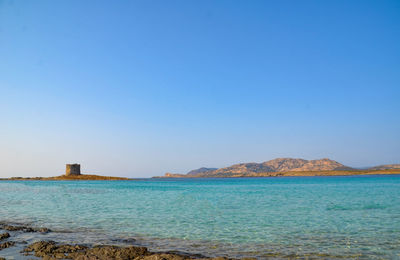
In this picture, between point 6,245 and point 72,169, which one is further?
point 72,169

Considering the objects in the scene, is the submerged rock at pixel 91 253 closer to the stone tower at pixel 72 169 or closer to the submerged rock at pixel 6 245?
the submerged rock at pixel 6 245

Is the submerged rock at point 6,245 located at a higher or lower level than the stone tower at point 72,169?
lower

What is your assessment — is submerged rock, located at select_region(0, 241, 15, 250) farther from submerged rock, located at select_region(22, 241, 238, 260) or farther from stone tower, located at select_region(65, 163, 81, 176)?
stone tower, located at select_region(65, 163, 81, 176)

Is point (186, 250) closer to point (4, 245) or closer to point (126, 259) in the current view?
point (126, 259)

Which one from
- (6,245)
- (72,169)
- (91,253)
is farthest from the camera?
(72,169)

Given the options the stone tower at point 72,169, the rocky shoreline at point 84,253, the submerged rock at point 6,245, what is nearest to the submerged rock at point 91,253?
the rocky shoreline at point 84,253

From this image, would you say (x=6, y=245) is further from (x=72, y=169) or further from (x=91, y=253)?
(x=72, y=169)

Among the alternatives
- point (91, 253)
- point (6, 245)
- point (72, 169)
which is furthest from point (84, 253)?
point (72, 169)

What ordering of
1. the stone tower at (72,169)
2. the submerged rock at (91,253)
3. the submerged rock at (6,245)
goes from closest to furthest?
the submerged rock at (91,253)
the submerged rock at (6,245)
the stone tower at (72,169)

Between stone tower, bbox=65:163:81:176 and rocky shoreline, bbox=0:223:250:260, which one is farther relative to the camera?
stone tower, bbox=65:163:81:176

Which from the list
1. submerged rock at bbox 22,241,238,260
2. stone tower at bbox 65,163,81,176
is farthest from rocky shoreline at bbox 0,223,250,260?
stone tower at bbox 65,163,81,176

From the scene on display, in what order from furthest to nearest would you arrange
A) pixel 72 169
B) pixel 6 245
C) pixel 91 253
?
1. pixel 72 169
2. pixel 6 245
3. pixel 91 253

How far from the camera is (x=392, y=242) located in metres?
11.1

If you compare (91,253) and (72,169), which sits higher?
(72,169)
